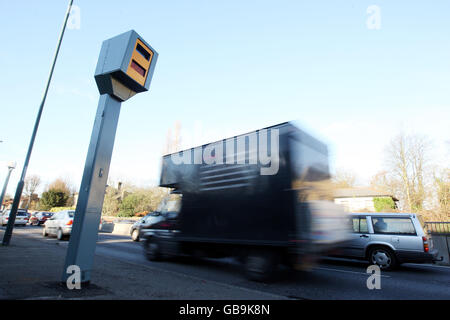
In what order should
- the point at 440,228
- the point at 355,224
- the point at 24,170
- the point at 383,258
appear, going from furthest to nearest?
the point at 440,228 < the point at 24,170 < the point at 355,224 < the point at 383,258

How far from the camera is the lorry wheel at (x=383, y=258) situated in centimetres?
762

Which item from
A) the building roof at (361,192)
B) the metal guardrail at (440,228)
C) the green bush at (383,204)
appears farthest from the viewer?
the building roof at (361,192)

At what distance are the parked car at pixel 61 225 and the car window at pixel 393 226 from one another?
12984 mm

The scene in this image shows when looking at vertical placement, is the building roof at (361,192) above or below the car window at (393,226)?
above

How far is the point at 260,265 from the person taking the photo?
→ 17.3 ft

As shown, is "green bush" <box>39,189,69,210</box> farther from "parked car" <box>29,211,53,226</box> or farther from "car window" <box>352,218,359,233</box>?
"car window" <box>352,218,359,233</box>

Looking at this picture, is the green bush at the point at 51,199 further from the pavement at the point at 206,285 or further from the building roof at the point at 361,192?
the pavement at the point at 206,285

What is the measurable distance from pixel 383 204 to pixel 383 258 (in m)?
29.2

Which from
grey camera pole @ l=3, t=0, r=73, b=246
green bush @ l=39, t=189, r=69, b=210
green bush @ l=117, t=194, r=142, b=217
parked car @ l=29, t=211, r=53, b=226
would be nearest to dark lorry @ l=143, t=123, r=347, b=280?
grey camera pole @ l=3, t=0, r=73, b=246

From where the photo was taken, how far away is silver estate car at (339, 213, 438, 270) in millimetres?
7359

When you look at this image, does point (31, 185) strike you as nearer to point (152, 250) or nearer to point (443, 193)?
point (152, 250)

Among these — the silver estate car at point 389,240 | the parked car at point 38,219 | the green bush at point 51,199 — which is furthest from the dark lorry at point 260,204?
the green bush at point 51,199

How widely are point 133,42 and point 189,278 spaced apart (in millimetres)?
4568

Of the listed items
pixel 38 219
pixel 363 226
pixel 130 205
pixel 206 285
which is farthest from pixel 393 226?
pixel 38 219
